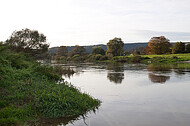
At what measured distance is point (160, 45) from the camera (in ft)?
201

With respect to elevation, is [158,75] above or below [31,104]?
below

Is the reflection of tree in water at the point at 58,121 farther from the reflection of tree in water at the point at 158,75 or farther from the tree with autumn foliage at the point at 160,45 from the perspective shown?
the tree with autumn foliage at the point at 160,45

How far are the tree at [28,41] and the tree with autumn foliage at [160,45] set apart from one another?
4274 cm

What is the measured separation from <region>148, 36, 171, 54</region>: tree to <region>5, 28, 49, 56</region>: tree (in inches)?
1683

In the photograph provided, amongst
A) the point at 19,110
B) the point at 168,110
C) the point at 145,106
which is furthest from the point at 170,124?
the point at 19,110

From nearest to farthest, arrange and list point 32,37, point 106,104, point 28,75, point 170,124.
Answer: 1. point 170,124
2. point 106,104
3. point 28,75
4. point 32,37

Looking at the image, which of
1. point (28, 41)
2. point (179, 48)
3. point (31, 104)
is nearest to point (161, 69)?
point (28, 41)

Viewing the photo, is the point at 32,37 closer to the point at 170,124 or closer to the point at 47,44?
the point at 47,44

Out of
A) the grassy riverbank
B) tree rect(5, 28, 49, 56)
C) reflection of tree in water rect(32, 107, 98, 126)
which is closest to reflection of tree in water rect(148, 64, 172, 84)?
the grassy riverbank

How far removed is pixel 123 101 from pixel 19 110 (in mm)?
4676

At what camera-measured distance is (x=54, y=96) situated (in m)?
7.28

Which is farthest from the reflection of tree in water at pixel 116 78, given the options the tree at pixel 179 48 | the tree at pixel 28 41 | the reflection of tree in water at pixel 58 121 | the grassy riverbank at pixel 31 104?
the tree at pixel 179 48

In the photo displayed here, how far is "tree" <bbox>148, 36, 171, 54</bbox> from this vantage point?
6062 cm

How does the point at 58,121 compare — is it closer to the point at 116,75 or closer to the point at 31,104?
the point at 31,104
